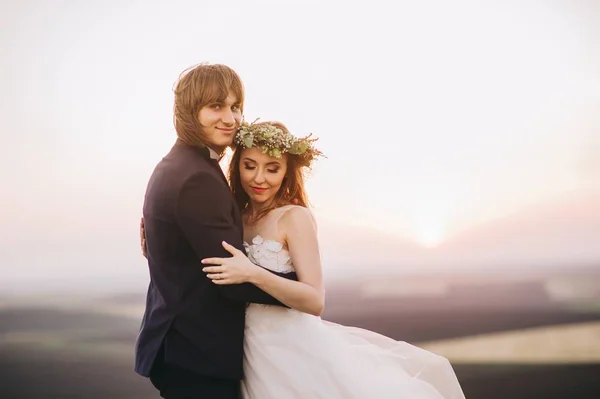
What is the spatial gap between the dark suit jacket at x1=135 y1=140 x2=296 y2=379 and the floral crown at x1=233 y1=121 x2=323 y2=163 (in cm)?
28

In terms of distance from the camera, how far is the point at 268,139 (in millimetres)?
2637

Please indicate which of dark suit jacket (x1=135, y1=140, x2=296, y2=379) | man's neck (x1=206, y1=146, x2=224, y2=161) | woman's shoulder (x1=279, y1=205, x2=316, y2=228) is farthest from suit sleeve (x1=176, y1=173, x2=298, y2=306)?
woman's shoulder (x1=279, y1=205, x2=316, y2=228)

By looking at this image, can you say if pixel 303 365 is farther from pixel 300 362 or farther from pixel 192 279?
pixel 192 279

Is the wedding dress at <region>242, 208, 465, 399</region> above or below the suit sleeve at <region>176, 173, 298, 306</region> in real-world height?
below

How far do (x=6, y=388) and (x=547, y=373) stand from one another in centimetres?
454

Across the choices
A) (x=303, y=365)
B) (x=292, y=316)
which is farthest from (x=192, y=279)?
(x=303, y=365)

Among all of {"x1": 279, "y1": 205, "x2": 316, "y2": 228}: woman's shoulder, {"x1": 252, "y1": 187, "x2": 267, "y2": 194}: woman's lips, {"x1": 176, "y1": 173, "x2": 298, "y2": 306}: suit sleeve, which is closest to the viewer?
{"x1": 176, "y1": 173, "x2": 298, "y2": 306}: suit sleeve

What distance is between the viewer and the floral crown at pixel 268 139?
2621 millimetres

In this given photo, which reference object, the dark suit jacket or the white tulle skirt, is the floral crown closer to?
the dark suit jacket

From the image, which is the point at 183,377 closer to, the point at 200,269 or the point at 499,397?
the point at 200,269

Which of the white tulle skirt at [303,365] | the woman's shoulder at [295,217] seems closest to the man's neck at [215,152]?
the woman's shoulder at [295,217]

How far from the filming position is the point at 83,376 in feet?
18.5

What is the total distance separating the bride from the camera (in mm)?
2414

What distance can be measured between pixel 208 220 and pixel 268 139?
55 centimetres
